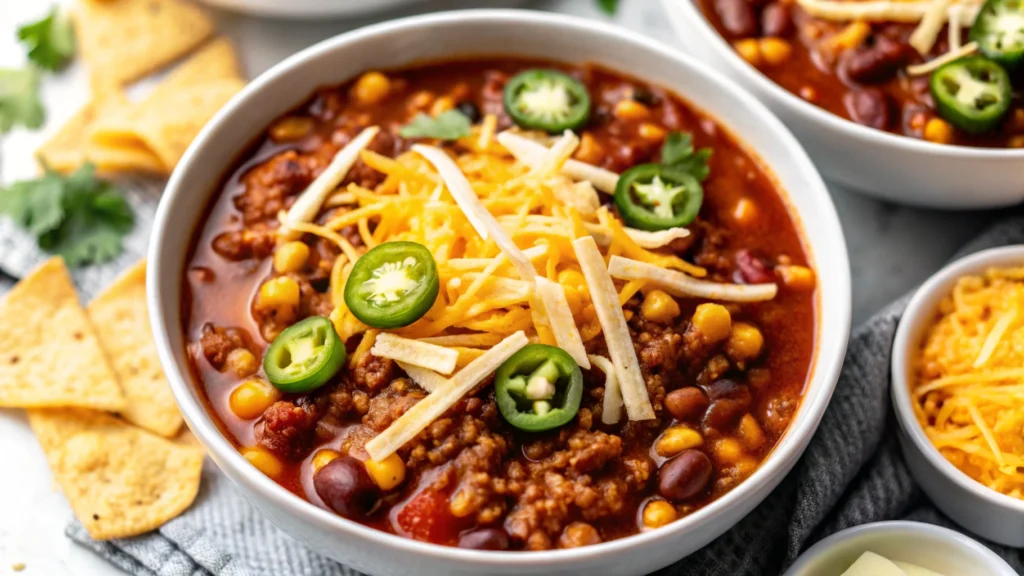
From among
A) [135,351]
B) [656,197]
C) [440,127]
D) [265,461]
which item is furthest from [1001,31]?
[135,351]

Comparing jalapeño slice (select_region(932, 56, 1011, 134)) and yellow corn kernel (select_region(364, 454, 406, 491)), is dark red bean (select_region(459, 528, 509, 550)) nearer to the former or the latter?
yellow corn kernel (select_region(364, 454, 406, 491))

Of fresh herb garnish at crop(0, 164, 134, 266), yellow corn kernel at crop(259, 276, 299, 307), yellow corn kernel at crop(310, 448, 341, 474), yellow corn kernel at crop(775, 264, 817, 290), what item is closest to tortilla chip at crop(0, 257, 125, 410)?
fresh herb garnish at crop(0, 164, 134, 266)

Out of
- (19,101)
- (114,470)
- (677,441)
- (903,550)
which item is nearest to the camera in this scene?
(677,441)

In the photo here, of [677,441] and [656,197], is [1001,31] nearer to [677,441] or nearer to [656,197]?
[656,197]

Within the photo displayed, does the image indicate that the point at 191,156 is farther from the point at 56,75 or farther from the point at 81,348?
the point at 56,75

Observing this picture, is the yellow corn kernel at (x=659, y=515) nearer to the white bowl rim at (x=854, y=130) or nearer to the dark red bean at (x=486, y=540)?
the dark red bean at (x=486, y=540)
